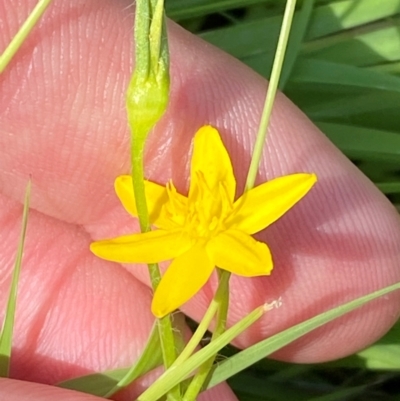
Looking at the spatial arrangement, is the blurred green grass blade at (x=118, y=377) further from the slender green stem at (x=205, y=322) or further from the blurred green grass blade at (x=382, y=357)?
the blurred green grass blade at (x=382, y=357)

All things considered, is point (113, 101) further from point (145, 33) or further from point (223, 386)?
point (223, 386)

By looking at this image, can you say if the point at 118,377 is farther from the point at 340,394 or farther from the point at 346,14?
the point at 346,14

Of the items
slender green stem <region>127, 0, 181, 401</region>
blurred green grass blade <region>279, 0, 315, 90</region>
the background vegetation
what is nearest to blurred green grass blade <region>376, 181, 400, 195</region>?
the background vegetation

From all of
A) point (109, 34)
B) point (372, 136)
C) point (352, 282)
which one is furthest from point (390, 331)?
point (109, 34)

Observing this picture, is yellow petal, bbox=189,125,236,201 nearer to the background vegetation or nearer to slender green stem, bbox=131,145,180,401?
slender green stem, bbox=131,145,180,401

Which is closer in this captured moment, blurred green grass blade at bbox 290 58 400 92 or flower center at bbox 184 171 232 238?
flower center at bbox 184 171 232 238

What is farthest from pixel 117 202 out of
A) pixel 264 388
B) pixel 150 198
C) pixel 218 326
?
pixel 264 388
